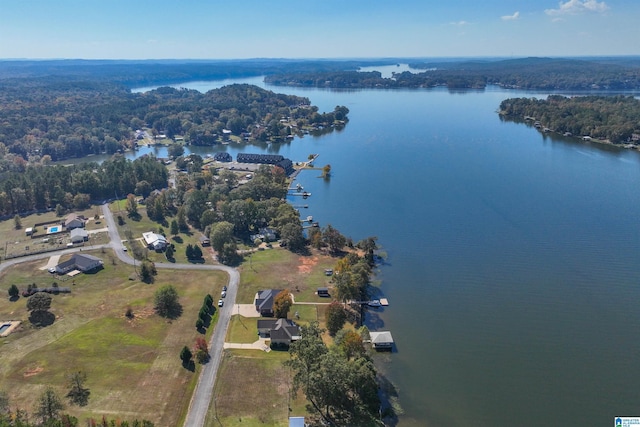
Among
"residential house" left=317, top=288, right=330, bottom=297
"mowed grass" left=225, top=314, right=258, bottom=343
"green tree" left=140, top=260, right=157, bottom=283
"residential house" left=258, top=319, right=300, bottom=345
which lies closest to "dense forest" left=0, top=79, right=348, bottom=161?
"green tree" left=140, top=260, right=157, bottom=283

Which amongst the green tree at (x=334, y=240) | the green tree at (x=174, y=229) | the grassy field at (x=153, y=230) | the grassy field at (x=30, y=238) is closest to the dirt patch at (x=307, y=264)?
the green tree at (x=334, y=240)

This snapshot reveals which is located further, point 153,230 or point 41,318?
point 153,230

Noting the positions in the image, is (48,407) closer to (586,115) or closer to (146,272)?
(146,272)

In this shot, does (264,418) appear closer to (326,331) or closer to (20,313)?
(326,331)

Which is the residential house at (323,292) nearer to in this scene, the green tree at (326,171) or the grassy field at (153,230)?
the grassy field at (153,230)

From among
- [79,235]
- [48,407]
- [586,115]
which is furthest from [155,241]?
[586,115]

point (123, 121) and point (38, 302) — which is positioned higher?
point (123, 121)

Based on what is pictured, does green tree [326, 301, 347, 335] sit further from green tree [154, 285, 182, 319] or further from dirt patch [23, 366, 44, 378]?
dirt patch [23, 366, 44, 378]
